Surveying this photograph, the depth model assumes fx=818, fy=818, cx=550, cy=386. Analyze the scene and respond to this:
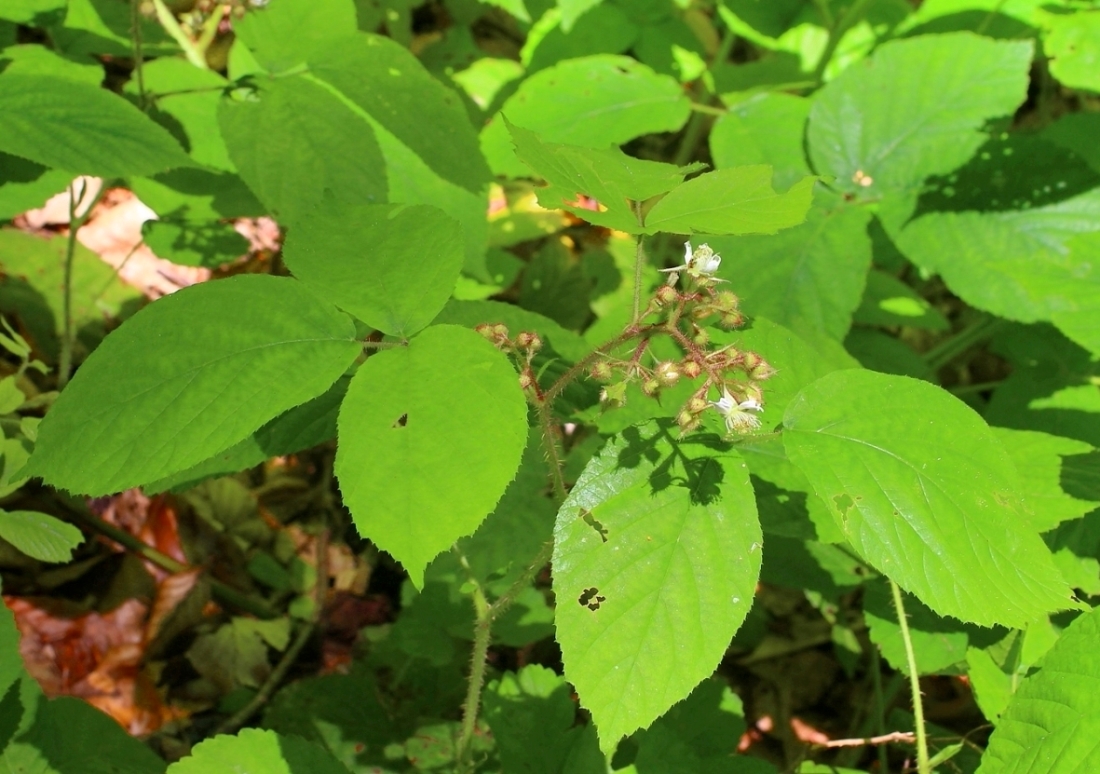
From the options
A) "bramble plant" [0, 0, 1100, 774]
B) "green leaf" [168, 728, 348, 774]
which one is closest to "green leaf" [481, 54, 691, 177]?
"bramble plant" [0, 0, 1100, 774]

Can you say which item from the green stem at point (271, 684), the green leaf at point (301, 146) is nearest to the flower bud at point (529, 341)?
the green leaf at point (301, 146)

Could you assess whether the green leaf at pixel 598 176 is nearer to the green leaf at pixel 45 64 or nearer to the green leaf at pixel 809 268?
the green leaf at pixel 809 268

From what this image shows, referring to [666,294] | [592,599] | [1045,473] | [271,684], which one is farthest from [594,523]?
[271,684]

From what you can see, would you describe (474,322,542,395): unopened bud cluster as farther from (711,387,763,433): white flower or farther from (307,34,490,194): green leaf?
(307,34,490,194): green leaf

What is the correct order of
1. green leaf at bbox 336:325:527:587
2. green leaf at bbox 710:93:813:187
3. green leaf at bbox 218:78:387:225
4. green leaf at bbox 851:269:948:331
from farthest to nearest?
1. green leaf at bbox 851:269:948:331
2. green leaf at bbox 710:93:813:187
3. green leaf at bbox 218:78:387:225
4. green leaf at bbox 336:325:527:587

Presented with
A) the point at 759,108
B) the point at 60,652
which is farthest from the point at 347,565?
the point at 759,108

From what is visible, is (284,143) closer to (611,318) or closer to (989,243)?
(611,318)
